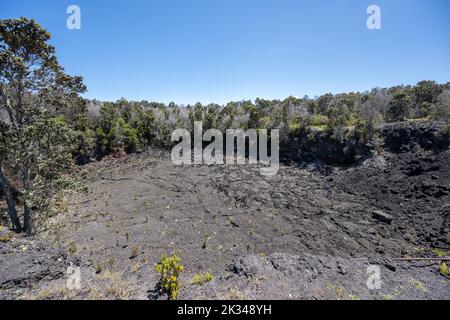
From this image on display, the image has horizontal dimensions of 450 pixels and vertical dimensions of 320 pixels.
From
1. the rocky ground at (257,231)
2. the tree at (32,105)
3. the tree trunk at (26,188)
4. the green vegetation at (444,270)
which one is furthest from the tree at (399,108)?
the tree trunk at (26,188)

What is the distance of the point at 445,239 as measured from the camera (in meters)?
8.45

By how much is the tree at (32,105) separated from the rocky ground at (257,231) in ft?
7.92

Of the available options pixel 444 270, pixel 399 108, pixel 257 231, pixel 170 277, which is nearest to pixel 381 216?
pixel 444 270

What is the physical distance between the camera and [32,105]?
7.41 metres

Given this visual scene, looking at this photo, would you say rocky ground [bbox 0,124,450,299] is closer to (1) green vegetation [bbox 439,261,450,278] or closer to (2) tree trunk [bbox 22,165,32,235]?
(1) green vegetation [bbox 439,261,450,278]

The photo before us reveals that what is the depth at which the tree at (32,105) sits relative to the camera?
21.5ft

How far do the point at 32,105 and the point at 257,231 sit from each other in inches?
373

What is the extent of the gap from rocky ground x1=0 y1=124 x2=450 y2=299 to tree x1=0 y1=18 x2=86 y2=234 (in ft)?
7.92

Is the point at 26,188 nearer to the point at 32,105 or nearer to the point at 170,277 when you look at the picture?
the point at 32,105

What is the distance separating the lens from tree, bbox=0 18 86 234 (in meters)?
6.56

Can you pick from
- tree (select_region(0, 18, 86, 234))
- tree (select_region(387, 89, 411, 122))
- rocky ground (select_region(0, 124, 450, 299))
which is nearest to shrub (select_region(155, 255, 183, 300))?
rocky ground (select_region(0, 124, 450, 299))

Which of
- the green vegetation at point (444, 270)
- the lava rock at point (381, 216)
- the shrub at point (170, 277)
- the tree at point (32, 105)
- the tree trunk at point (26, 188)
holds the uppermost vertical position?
the tree at point (32, 105)

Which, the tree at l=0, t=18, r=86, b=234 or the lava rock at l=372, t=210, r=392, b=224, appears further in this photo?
the lava rock at l=372, t=210, r=392, b=224

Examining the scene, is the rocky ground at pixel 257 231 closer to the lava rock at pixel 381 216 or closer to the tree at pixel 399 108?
the lava rock at pixel 381 216
